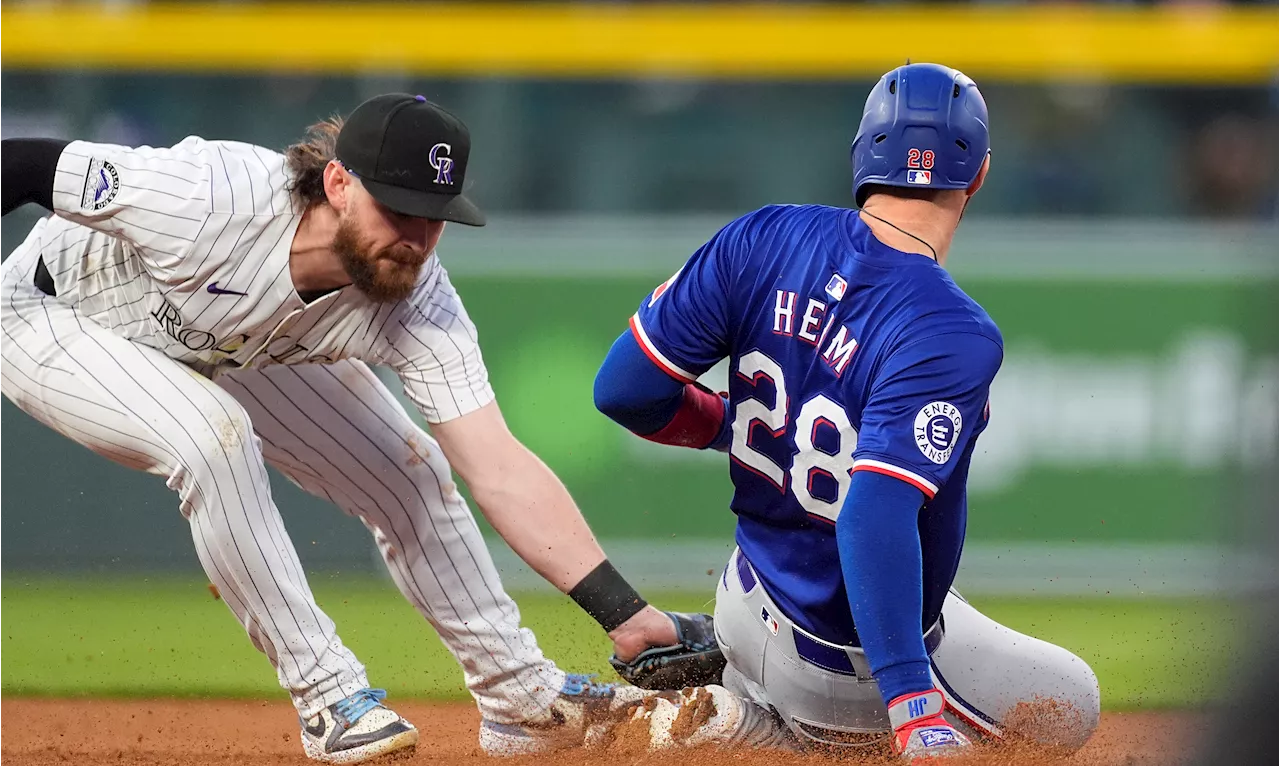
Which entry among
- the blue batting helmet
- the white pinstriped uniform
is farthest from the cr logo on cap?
the blue batting helmet

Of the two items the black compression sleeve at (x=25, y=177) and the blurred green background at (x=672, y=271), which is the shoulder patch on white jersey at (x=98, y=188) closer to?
the black compression sleeve at (x=25, y=177)

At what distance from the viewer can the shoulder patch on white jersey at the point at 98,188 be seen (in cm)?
337

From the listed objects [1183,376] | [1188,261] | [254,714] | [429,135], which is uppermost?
[429,135]

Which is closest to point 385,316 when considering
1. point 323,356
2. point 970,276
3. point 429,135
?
point 323,356

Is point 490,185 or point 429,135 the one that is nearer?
point 429,135

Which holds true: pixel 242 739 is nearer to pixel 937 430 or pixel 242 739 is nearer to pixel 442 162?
pixel 442 162

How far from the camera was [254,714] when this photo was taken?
191 inches

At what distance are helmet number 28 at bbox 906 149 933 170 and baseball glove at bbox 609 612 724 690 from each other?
123 cm

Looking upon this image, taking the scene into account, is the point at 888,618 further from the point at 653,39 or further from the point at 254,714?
the point at 653,39

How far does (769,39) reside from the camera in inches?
370

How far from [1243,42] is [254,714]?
24.8 feet

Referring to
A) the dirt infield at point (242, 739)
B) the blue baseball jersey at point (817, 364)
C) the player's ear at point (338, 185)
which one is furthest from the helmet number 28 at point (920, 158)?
the player's ear at point (338, 185)

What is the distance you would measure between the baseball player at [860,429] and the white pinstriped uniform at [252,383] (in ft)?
2.20

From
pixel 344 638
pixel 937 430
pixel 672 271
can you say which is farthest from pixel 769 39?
pixel 937 430
